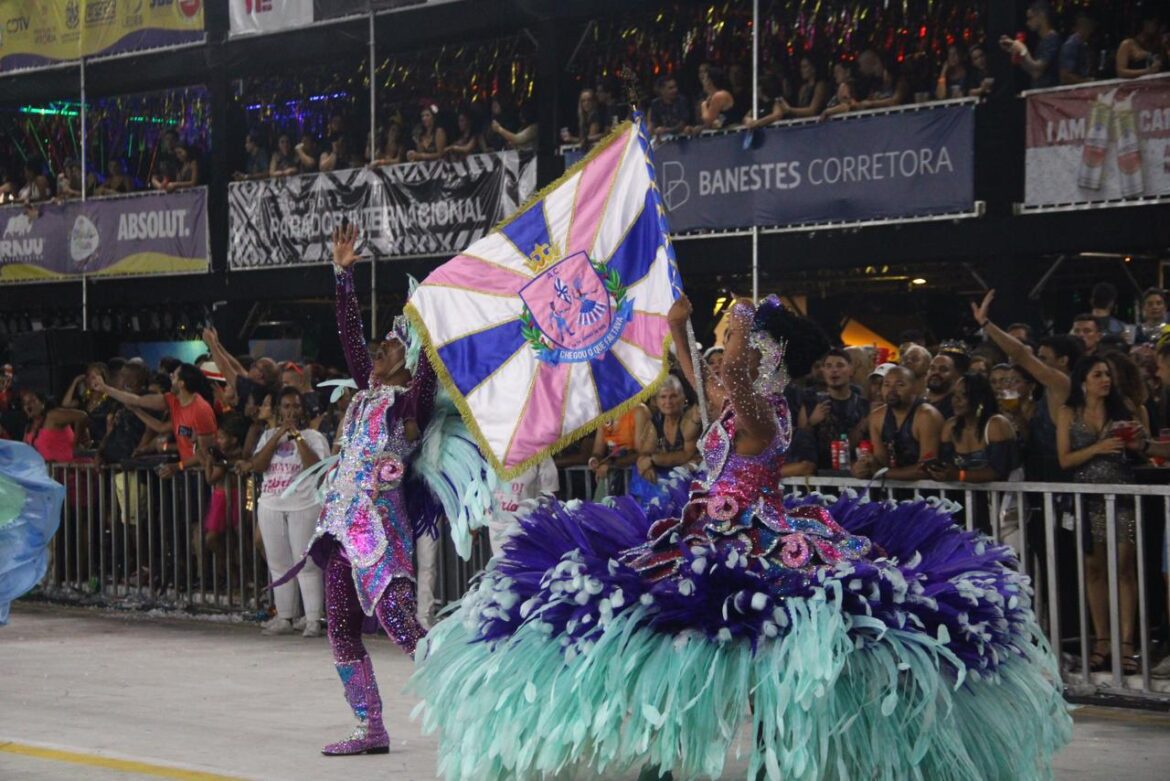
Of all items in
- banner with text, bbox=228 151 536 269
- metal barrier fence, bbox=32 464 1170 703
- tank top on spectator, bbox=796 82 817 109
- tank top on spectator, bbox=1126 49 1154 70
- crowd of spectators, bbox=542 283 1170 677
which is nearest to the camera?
metal barrier fence, bbox=32 464 1170 703

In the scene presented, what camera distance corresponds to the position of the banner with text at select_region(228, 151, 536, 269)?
18359 millimetres

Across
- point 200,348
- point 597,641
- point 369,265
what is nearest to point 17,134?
point 200,348

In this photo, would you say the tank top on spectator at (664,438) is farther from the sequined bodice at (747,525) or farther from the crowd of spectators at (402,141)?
the crowd of spectators at (402,141)

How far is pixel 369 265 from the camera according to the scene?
20.5 m

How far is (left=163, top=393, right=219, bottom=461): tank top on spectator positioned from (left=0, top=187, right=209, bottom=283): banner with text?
914 cm

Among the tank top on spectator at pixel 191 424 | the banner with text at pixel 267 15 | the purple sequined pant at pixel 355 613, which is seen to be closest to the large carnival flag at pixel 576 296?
the purple sequined pant at pixel 355 613

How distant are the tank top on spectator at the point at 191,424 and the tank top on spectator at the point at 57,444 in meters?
1.60

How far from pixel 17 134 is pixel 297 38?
668 cm

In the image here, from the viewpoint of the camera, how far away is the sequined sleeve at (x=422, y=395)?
24.2 feet

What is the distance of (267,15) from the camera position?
2067cm

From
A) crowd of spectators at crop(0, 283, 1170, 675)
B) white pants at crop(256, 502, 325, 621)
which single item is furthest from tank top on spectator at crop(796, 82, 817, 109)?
white pants at crop(256, 502, 325, 621)

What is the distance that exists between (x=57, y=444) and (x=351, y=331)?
750 cm

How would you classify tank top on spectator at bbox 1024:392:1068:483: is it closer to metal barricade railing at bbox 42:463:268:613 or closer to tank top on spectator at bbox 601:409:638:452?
tank top on spectator at bbox 601:409:638:452

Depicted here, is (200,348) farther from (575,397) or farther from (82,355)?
Answer: (575,397)
